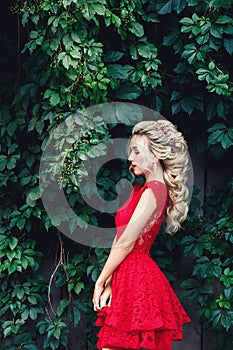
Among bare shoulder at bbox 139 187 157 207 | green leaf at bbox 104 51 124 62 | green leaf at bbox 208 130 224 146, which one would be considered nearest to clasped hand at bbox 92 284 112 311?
bare shoulder at bbox 139 187 157 207

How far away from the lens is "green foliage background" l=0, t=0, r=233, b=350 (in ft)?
11.7

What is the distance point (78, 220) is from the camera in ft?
12.2

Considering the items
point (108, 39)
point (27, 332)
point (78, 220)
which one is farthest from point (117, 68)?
point (27, 332)

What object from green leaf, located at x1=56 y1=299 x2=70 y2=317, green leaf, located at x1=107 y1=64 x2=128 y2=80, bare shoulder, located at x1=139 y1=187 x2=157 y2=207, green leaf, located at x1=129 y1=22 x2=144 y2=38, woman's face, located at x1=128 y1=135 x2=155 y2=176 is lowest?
green leaf, located at x1=56 y1=299 x2=70 y2=317

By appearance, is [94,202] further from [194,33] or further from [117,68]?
[194,33]

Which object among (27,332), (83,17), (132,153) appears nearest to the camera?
(132,153)

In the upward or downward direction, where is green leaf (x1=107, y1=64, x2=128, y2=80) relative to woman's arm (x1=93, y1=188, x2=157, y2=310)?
upward

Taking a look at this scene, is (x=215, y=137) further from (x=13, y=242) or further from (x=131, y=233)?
(x=13, y=242)

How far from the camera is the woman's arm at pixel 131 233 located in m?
3.09

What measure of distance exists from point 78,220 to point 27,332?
2.06 feet

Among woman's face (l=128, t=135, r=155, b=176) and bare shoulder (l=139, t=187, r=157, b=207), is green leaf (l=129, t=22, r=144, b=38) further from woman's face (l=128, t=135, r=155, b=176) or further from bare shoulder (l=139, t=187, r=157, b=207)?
→ bare shoulder (l=139, t=187, r=157, b=207)

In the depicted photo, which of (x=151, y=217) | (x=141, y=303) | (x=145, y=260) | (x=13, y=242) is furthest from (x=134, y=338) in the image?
(x=13, y=242)

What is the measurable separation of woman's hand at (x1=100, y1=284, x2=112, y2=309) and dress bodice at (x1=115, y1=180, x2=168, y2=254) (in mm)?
190

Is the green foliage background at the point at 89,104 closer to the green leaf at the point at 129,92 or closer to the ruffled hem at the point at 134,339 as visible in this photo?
the green leaf at the point at 129,92
